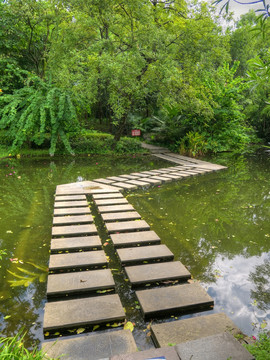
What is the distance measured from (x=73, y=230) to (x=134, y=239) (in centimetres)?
90

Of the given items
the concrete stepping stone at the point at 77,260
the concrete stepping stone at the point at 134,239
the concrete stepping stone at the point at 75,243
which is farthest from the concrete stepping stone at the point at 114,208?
the concrete stepping stone at the point at 77,260

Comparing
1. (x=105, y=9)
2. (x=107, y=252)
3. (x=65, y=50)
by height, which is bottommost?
(x=107, y=252)

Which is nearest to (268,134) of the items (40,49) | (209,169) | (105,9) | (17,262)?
(209,169)

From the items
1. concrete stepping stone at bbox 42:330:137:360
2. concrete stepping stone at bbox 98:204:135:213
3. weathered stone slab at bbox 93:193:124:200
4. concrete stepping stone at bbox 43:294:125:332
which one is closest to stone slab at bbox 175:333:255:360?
concrete stepping stone at bbox 42:330:137:360

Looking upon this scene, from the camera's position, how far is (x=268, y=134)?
16.5m

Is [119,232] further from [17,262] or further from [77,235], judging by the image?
[17,262]

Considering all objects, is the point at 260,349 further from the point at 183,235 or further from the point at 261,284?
the point at 183,235

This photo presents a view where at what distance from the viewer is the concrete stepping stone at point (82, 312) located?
2270 mm

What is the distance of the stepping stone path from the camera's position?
198cm

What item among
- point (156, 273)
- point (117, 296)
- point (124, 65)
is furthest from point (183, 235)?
point (124, 65)

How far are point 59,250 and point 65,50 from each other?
29.4 feet

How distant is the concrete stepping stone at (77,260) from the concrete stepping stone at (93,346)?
39.4 inches

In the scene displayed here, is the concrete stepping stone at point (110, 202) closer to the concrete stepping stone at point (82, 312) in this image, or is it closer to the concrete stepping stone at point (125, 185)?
the concrete stepping stone at point (125, 185)

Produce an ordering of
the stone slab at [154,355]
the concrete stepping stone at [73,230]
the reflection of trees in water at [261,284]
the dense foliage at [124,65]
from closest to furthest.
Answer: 1. the stone slab at [154,355]
2. the reflection of trees in water at [261,284]
3. the concrete stepping stone at [73,230]
4. the dense foliage at [124,65]
